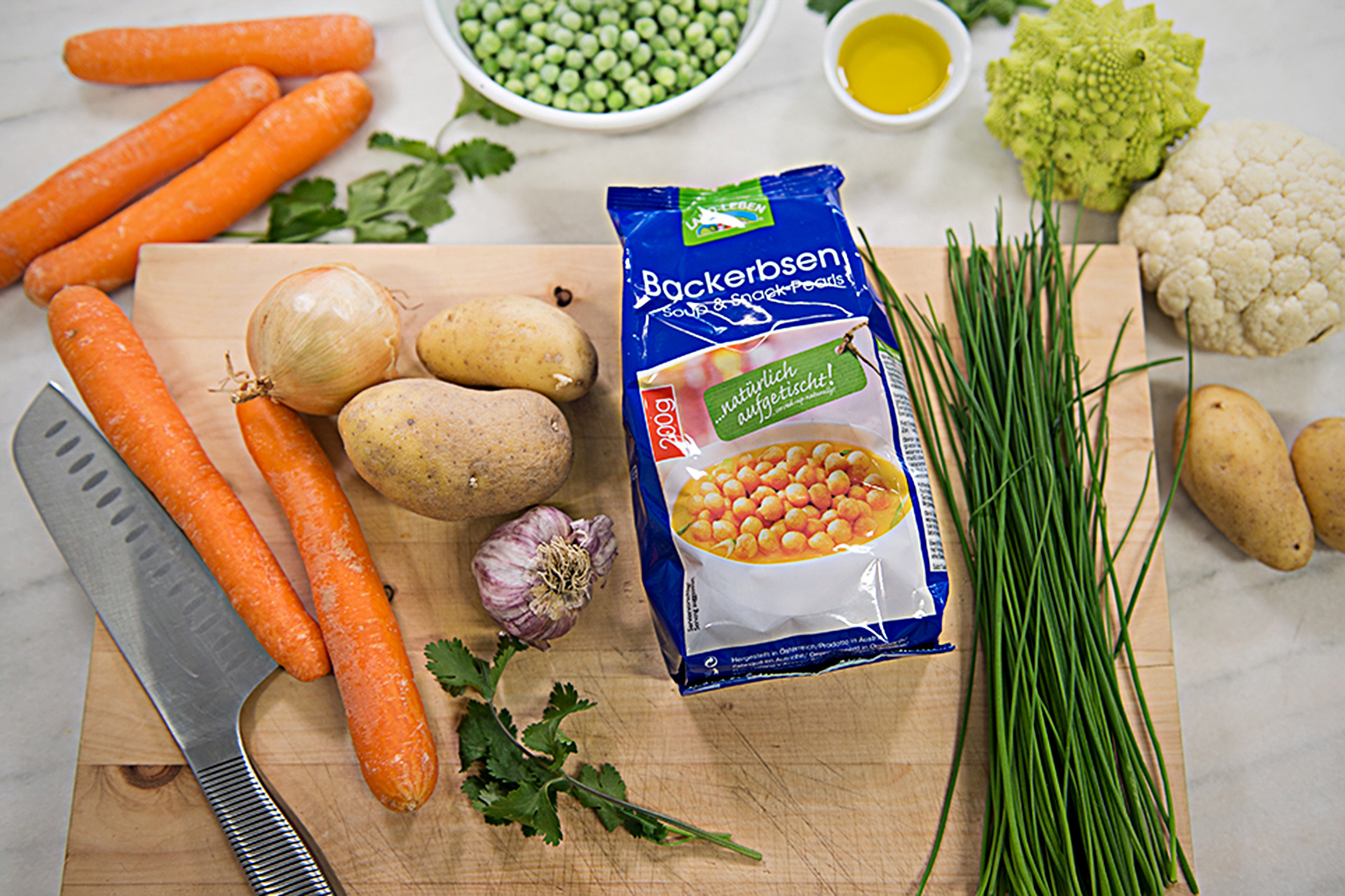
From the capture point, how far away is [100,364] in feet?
3.74

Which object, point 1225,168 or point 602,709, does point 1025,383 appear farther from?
point 602,709

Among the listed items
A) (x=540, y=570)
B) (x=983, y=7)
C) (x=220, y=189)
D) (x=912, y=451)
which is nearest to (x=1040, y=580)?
(x=912, y=451)

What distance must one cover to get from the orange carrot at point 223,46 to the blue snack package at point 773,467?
0.76m

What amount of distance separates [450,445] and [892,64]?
3.32ft

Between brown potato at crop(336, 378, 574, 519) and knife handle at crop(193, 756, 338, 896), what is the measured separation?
0.45 m

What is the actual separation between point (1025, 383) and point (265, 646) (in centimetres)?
114

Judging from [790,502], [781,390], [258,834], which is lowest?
[258,834]

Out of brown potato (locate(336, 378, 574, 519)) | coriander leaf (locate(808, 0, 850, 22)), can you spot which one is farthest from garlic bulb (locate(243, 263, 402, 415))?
coriander leaf (locate(808, 0, 850, 22))

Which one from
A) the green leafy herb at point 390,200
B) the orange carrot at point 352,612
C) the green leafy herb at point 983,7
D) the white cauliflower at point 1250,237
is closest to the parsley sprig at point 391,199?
the green leafy herb at point 390,200

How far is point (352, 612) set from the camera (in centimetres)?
108

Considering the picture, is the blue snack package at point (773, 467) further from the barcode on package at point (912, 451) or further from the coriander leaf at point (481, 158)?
the coriander leaf at point (481, 158)

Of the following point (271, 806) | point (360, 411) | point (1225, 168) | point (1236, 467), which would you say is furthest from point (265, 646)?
point (1225, 168)

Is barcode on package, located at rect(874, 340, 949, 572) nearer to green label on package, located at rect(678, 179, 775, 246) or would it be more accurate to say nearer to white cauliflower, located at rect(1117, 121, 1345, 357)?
green label on package, located at rect(678, 179, 775, 246)

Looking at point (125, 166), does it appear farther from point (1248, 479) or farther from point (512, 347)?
point (1248, 479)
